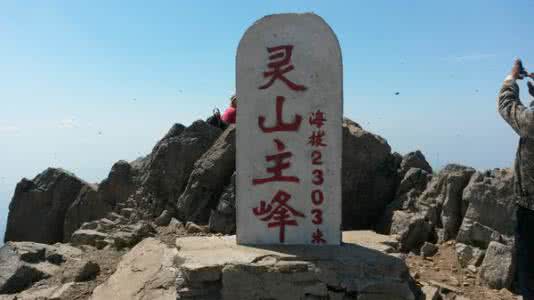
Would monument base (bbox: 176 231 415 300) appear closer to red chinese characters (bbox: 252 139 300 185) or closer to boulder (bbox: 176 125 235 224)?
red chinese characters (bbox: 252 139 300 185)

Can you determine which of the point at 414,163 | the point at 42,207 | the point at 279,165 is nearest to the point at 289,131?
the point at 279,165

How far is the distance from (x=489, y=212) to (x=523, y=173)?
2.75 metres

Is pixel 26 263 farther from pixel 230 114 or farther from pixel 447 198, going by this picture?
pixel 447 198

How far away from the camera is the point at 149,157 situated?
11672 mm

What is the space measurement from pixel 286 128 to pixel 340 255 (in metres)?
1.64

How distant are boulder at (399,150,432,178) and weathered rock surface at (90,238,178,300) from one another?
186 inches

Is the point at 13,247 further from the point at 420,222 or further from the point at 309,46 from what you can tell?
the point at 420,222

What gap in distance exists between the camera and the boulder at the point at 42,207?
1239 cm

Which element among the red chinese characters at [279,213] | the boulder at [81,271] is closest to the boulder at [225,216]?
the boulder at [81,271]

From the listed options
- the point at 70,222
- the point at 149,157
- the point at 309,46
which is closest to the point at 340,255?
the point at 309,46

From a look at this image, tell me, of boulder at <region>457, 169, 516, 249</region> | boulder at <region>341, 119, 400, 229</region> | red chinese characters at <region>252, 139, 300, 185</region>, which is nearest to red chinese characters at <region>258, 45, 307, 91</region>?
red chinese characters at <region>252, 139, 300, 185</region>

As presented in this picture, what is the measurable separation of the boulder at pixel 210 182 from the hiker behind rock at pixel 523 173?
5.65 meters

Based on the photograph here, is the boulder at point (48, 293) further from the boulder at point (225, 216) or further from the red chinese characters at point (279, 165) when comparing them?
the red chinese characters at point (279, 165)

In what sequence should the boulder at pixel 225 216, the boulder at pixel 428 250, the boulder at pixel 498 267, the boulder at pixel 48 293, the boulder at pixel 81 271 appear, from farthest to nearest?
the boulder at pixel 225 216 < the boulder at pixel 428 250 < the boulder at pixel 81 271 < the boulder at pixel 48 293 < the boulder at pixel 498 267
